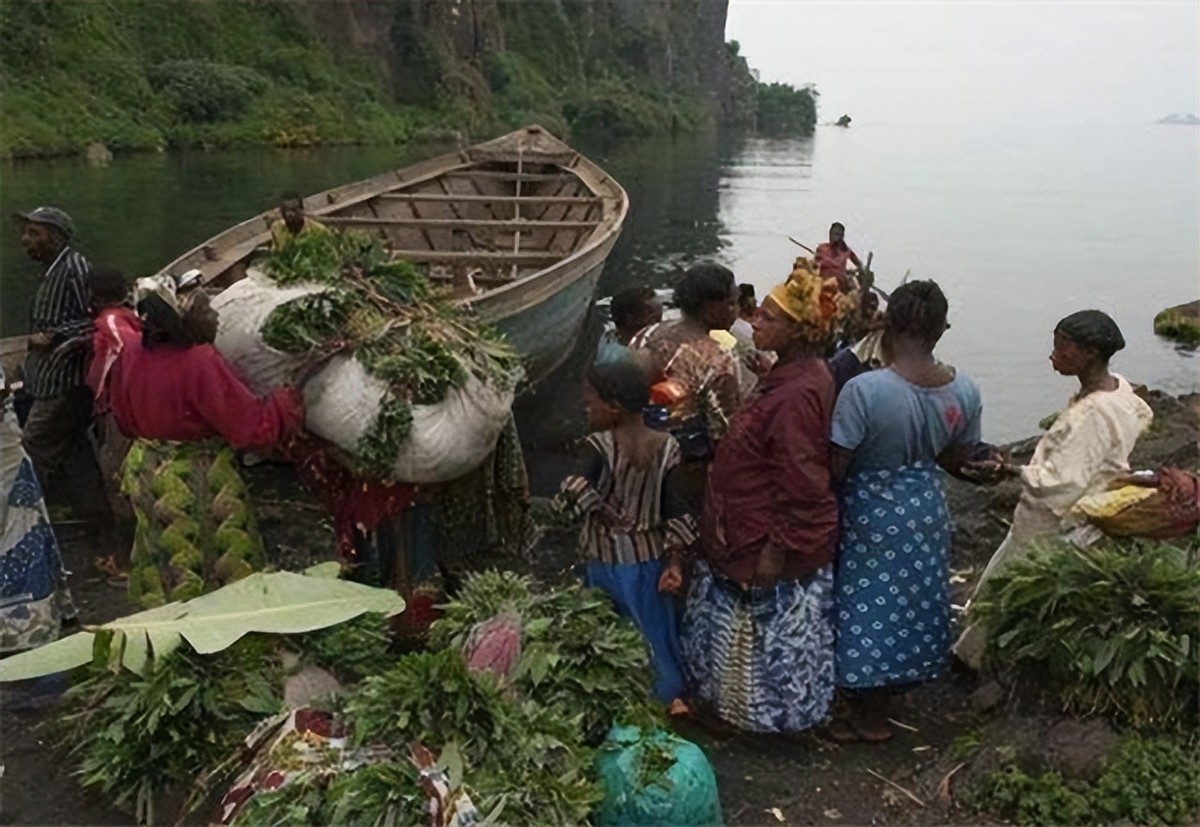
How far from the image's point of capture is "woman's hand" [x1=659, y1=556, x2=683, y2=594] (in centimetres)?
381

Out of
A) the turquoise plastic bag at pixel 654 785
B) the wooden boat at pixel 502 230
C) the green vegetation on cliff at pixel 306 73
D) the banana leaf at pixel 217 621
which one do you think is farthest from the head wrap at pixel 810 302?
the green vegetation on cliff at pixel 306 73

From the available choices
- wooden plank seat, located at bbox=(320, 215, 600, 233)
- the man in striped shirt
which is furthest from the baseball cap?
wooden plank seat, located at bbox=(320, 215, 600, 233)

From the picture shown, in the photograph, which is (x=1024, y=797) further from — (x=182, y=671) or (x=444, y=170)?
(x=444, y=170)

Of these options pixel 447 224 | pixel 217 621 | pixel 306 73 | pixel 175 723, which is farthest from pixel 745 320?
pixel 306 73

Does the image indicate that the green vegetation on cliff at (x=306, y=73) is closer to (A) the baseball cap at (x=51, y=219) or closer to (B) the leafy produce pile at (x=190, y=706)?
(A) the baseball cap at (x=51, y=219)

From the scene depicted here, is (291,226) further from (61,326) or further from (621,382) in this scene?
(621,382)

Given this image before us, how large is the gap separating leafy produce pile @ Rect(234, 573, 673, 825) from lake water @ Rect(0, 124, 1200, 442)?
6.62m

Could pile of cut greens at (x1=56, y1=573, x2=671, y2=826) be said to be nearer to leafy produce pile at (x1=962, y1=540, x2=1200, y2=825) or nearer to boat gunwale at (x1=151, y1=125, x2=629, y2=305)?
leafy produce pile at (x1=962, y1=540, x2=1200, y2=825)

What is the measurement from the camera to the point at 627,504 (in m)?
3.84

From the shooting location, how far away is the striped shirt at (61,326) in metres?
5.26

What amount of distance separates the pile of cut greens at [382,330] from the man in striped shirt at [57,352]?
1.48 m

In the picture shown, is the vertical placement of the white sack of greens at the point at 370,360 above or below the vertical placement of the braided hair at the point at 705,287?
below

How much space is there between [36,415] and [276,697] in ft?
9.64

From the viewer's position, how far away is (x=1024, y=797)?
3379 mm
